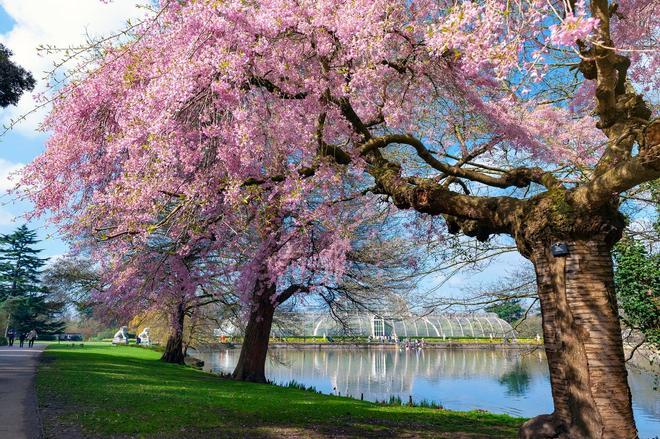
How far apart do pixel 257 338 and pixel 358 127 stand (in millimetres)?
12481

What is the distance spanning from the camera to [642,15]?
24.0 ft

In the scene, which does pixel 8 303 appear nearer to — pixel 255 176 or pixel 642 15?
pixel 255 176

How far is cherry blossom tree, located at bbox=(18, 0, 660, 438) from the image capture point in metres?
5.27

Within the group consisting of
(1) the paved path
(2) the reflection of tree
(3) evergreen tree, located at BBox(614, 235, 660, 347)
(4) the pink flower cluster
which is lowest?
(1) the paved path

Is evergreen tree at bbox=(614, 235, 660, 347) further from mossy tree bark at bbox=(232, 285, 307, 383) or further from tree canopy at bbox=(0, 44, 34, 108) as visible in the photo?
tree canopy at bbox=(0, 44, 34, 108)

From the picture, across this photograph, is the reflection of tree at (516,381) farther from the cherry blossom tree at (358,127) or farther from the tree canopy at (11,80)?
the tree canopy at (11,80)

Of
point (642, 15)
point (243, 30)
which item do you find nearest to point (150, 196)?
point (243, 30)

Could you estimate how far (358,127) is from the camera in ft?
25.6

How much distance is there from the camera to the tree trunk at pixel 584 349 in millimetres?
5086

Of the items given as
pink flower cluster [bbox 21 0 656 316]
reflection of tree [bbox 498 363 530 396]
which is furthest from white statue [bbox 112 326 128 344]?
pink flower cluster [bbox 21 0 656 316]

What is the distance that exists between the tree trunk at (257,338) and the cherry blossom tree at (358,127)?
9298 mm

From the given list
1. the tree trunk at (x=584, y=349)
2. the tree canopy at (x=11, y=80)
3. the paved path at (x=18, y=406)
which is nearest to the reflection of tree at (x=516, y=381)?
the tree trunk at (x=584, y=349)

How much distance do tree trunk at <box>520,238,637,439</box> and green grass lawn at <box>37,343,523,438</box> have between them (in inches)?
147

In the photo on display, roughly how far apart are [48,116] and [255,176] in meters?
3.73
